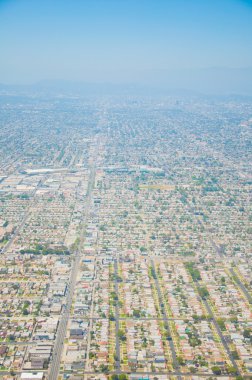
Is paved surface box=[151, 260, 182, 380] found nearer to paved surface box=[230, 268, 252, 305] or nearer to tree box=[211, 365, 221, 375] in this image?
tree box=[211, 365, 221, 375]

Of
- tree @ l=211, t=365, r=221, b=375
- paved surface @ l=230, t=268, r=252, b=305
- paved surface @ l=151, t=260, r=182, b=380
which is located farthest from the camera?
paved surface @ l=230, t=268, r=252, b=305

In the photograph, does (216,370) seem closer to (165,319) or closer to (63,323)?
(165,319)

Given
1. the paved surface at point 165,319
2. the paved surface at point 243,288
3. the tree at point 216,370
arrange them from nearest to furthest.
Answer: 1. the tree at point 216,370
2. the paved surface at point 165,319
3. the paved surface at point 243,288

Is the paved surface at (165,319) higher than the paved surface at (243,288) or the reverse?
the reverse

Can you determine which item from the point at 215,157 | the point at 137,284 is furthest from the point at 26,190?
the point at 215,157

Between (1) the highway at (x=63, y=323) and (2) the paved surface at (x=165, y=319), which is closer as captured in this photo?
(1) the highway at (x=63, y=323)

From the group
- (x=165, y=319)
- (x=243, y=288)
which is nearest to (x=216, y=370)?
(x=165, y=319)

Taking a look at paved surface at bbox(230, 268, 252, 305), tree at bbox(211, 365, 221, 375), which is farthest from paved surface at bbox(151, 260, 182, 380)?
paved surface at bbox(230, 268, 252, 305)

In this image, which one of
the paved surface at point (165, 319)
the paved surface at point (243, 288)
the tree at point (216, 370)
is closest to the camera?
the tree at point (216, 370)

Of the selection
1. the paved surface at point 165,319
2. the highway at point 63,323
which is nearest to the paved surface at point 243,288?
the paved surface at point 165,319

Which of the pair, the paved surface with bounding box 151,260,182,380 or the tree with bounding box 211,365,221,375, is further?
the paved surface with bounding box 151,260,182,380

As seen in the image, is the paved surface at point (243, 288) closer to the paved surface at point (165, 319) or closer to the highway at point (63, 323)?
the paved surface at point (165, 319)
